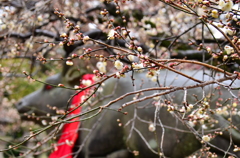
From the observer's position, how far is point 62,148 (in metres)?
2.21

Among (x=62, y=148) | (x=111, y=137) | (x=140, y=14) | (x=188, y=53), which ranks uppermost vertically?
(x=140, y=14)

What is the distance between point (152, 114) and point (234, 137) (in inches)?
19.2

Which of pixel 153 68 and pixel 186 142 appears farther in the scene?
pixel 186 142

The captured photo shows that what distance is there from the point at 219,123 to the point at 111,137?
0.76 metres

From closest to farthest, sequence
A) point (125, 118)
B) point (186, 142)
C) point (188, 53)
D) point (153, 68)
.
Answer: point (153, 68)
point (186, 142)
point (125, 118)
point (188, 53)

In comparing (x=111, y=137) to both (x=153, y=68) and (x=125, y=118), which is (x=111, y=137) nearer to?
(x=125, y=118)

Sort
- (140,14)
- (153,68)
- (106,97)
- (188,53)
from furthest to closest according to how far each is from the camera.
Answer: (140,14), (188,53), (106,97), (153,68)

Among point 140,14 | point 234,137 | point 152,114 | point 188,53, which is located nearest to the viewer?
point 234,137

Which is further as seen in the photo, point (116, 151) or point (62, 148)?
point (62, 148)

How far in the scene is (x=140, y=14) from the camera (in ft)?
8.18

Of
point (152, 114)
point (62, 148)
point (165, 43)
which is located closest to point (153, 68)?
point (152, 114)

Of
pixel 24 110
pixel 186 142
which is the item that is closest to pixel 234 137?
pixel 186 142

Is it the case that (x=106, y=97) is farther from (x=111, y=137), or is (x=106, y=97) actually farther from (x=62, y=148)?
(x=62, y=148)

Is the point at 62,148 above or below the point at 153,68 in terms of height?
below
